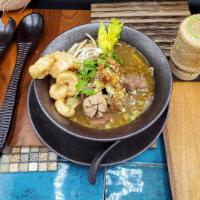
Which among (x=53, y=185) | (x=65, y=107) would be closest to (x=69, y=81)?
(x=65, y=107)

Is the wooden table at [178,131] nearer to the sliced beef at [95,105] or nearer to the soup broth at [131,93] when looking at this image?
the soup broth at [131,93]

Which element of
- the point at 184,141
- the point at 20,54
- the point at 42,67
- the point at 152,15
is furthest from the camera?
the point at 152,15

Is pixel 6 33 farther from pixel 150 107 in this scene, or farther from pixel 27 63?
pixel 150 107

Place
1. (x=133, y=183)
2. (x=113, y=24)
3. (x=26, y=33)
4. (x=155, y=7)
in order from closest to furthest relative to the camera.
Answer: (x=133, y=183) < (x=113, y=24) < (x=26, y=33) < (x=155, y=7)

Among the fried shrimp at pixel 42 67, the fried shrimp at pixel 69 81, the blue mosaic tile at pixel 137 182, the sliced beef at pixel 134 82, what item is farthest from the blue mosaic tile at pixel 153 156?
the fried shrimp at pixel 42 67

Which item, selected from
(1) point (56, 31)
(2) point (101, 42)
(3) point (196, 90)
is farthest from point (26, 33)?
(3) point (196, 90)

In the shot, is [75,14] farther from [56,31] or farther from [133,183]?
[133,183]
